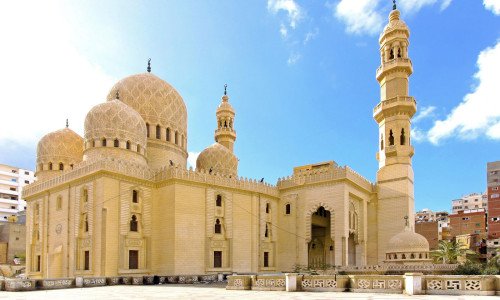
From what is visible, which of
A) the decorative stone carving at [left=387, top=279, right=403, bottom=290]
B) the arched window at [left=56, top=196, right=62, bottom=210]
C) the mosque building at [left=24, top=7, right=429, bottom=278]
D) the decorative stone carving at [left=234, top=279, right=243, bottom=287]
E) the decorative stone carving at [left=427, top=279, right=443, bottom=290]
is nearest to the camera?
the decorative stone carving at [left=427, top=279, right=443, bottom=290]

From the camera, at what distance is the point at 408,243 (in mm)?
28609

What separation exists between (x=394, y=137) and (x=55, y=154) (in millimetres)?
27715

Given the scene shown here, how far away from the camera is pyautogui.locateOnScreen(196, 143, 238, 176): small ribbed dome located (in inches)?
1543

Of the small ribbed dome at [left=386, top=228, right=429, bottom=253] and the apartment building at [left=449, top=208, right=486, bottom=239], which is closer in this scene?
the small ribbed dome at [left=386, top=228, right=429, bottom=253]

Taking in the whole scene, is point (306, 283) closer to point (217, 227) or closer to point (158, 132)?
point (217, 227)

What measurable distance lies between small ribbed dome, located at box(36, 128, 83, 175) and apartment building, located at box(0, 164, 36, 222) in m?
43.5

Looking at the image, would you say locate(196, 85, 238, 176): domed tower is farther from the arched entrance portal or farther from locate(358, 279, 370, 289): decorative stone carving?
locate(358, 279, 370, 289): decorative stone carving

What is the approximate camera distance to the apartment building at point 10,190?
244ft

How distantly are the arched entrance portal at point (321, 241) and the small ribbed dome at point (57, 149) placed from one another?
2131 centimetres

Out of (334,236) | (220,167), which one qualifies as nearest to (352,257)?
(334,236)

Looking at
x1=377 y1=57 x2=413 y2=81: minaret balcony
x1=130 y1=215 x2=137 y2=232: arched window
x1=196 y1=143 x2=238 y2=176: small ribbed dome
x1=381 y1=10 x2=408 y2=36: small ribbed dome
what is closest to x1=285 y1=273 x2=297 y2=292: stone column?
x1=130 y1=215 x2=137 y2=232: arched window

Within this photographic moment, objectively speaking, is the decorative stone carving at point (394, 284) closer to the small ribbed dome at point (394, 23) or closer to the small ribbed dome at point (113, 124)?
the small ribbed dome at point (113, 124)

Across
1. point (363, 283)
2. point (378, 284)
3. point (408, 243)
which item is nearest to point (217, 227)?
point (408, 243)

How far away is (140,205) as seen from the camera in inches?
1160
